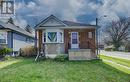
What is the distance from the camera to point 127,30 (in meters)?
87.6

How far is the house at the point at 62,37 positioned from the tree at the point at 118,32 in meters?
59.0

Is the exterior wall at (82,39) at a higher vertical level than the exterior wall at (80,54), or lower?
higher

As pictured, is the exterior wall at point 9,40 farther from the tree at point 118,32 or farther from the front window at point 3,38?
the tree at point 118,32

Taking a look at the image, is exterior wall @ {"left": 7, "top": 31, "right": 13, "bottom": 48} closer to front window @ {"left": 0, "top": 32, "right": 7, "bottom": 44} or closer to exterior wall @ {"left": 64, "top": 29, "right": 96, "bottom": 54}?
front window @ {"left": 0, "top": 32, "right": 7, "bottom": 44}

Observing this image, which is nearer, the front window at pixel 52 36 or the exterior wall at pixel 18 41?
the front window at pixel 52 36

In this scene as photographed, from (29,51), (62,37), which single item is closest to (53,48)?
(62,37)

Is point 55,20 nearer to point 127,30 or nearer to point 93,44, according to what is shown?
point 93,44

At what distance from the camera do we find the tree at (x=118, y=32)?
3430 inches

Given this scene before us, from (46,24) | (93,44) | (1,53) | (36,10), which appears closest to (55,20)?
(46,24)

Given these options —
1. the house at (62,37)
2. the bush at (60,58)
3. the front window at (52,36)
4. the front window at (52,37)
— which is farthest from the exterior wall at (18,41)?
the bush at (60,58)

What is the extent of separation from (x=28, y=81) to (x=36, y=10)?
110 feet

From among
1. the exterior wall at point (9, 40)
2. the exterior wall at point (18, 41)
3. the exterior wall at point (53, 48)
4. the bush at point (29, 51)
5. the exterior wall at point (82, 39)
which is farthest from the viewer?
A: the exterior wall at point (18, 41)

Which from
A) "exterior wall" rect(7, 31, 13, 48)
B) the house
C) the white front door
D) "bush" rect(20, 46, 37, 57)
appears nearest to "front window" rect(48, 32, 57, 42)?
the house

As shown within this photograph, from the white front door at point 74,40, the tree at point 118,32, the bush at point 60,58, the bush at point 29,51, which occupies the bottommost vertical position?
the bush at point 60,58
